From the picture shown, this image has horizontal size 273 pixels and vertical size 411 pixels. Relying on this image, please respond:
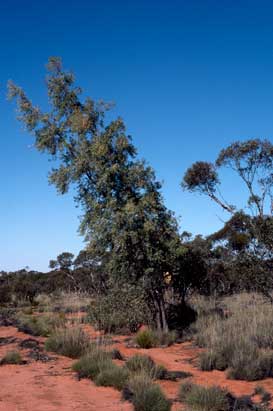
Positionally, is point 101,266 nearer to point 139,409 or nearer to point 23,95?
point 23,95

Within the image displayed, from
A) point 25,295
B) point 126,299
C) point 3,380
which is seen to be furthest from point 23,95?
point 25,295

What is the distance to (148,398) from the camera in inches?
291

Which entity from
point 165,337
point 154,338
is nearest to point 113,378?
point 154,338

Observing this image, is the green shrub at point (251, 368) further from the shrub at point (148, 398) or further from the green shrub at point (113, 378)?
the shrub at point (148, 398)

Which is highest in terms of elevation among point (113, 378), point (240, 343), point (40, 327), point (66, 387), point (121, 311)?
point (121, 311)

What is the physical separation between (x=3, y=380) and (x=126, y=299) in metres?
7.66

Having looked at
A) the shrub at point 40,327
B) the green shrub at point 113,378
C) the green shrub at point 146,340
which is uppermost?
the shrub at point 40,327

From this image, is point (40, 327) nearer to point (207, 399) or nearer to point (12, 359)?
point (12, 359)

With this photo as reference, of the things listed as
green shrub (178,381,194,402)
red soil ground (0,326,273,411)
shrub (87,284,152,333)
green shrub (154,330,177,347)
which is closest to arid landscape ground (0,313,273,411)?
red soil ground (0,326,273,411)

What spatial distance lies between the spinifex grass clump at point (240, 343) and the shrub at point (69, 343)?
3.23 metres

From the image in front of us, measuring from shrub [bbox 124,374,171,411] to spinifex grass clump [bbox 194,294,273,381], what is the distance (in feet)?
8.85

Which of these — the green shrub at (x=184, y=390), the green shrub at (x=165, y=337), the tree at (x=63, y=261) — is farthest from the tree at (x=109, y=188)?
the tree at (x=63, y=261)

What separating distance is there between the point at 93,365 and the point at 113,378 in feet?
3.22

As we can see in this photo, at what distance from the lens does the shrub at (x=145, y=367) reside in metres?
9.46
